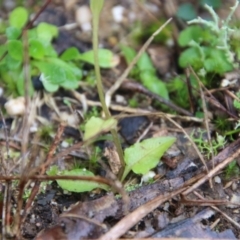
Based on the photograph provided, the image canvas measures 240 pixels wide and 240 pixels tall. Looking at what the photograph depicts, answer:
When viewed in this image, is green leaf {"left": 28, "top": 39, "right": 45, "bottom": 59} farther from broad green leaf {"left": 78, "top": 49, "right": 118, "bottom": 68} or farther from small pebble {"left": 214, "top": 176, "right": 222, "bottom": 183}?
small pebble {"left": 214, "top": 176, "right": 222, "bottom": 183}

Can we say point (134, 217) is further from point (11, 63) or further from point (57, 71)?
point (11, 63)

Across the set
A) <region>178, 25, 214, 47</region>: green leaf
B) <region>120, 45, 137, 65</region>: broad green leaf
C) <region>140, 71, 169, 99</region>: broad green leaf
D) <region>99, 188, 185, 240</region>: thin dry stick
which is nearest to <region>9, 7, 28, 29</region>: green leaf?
<region>120, 45, 137, 65</region>: broad green leaf

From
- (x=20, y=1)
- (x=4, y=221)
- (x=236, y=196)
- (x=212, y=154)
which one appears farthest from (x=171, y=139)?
(x=20, y=1)

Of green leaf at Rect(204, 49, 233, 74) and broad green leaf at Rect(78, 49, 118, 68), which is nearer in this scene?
green leaf at Rect(204, 49, 233, 74)

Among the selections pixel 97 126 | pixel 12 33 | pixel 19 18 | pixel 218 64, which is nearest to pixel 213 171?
pixel 97 126

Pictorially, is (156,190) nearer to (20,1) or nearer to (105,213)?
(105,213)

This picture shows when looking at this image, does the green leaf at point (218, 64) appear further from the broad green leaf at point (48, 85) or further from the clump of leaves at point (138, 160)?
the broad green leaf at point (48, 85)
